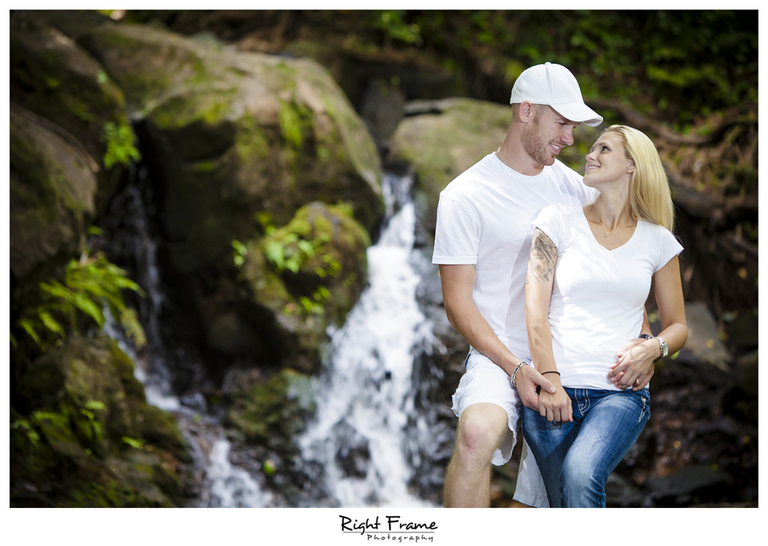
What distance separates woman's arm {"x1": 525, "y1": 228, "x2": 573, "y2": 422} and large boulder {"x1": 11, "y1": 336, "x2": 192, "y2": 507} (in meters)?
2.78

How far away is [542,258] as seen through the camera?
199 cm

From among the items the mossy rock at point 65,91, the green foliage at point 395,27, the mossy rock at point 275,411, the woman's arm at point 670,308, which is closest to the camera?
the woman's arm at point 670,308

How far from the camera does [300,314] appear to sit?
5.01m

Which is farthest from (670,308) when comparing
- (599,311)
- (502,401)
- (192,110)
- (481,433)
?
(192,110)

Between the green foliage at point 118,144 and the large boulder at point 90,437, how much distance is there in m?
1.56

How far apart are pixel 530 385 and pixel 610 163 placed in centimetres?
82

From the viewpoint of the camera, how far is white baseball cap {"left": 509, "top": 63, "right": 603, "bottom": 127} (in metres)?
2.05

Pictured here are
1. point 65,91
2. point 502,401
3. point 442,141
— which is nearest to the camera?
point 502,401

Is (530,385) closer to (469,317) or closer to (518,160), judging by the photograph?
(469,317)

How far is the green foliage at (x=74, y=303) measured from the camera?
369 centimetres

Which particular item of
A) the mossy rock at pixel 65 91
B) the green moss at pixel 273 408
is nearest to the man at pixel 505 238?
the green moss at pixel 273 408

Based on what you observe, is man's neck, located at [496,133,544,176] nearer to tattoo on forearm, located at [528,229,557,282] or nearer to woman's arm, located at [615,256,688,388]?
tattoo on forearm, located at [528,229,557,282]

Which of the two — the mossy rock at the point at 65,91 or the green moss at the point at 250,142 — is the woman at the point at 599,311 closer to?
the green moss at the point at 250,142
